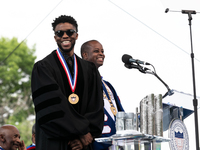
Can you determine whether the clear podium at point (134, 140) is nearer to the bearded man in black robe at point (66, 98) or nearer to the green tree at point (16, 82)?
the bearded man in black robe at point (66, 98)

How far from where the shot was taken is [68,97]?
2.93 meters

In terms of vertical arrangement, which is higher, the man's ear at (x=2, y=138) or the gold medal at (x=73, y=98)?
the gold medal at (x=73, y=98)

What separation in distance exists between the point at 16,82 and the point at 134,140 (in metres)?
17.4

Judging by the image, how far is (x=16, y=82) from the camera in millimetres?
19031

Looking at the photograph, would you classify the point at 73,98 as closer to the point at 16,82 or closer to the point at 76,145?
the point at 76,145

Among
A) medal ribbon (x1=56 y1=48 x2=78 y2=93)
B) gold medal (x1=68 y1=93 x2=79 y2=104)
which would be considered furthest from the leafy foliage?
gold medal (x1=68 y1=93 x2=79 y2=104)

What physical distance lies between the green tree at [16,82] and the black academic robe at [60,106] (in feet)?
47.6

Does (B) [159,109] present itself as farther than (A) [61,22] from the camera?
No

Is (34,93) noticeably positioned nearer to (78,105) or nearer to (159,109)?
(78,105)

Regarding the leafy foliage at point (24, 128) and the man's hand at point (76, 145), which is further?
the leafy foliage at point (24, 128)

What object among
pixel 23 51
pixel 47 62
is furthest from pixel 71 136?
pixel 23 51

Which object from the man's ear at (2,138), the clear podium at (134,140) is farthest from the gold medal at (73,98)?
the man's ear at (2,138)

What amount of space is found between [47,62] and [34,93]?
293mm

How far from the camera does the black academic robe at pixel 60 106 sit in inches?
107
